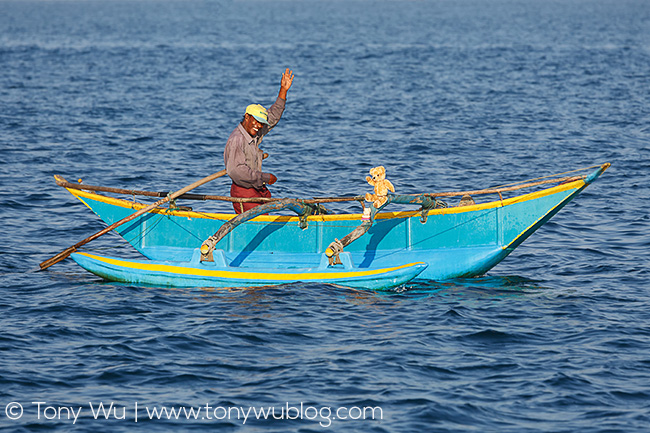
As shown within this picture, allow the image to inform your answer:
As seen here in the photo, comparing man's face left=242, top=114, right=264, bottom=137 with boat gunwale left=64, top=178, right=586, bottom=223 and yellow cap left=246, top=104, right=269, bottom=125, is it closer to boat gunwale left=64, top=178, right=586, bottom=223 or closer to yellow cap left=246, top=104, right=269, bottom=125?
yellow cap left=246, top=104, right=269, bottom=125

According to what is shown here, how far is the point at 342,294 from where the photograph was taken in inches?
489

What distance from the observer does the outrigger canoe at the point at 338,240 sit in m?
12.6

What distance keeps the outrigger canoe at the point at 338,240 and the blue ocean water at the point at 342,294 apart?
0.93 ft

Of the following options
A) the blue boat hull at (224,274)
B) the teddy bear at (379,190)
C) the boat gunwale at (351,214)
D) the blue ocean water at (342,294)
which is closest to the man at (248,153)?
the boat gunwale at (351,214)

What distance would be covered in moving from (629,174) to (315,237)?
1041cm

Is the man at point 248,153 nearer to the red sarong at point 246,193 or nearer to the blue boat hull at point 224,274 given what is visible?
the red sarong at point 246,193

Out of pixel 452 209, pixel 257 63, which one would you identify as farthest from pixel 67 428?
pixel 257 63

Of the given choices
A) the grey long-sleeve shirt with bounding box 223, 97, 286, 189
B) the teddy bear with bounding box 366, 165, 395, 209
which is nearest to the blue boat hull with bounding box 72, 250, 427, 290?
the teddy bear with bounding box 366, 165, 395, 209

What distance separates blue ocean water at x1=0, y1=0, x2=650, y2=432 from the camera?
9.25 metres

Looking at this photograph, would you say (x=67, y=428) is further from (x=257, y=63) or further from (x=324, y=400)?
(x=257, y=63)

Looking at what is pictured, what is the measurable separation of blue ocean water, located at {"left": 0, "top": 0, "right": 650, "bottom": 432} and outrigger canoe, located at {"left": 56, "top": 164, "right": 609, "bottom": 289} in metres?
0.28

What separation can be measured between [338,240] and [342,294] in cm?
84

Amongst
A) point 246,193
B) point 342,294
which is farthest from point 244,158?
point 342,294

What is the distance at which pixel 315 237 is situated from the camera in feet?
44.6
